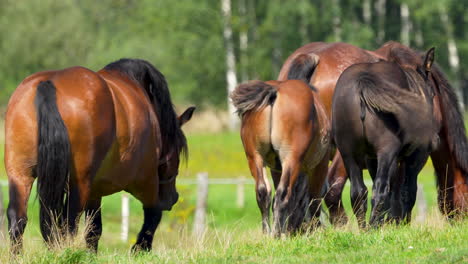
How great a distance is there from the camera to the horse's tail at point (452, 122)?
9.23 m

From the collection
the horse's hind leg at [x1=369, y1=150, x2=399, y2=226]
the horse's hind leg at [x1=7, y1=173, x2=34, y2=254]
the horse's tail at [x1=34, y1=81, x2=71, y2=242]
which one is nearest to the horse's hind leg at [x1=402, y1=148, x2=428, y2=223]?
the horse's hind leg at [x1=369, y1=150, x2=399, y2=226]

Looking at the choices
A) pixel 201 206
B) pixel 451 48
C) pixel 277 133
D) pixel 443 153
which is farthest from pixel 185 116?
pixel 451 48

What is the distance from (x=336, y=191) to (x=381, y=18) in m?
32.1

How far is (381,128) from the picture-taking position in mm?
7930

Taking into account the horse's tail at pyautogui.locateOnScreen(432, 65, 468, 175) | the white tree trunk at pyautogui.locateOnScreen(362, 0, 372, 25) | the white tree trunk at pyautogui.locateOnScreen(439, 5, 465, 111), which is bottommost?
the white tree trunk at pyautogui.locateOnScreen(439, 5, 465, 111)

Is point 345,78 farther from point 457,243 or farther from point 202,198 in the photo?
point 202,198

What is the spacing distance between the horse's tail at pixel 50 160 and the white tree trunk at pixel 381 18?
111 feet

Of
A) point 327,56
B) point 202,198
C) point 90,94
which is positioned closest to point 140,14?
point 202,198

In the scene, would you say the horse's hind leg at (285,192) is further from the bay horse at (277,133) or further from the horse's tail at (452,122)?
the horse's tail at (452,122)

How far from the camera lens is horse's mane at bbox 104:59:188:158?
8891mm

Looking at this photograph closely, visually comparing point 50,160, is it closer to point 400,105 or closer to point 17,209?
point 17,209

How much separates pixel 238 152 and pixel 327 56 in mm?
20043

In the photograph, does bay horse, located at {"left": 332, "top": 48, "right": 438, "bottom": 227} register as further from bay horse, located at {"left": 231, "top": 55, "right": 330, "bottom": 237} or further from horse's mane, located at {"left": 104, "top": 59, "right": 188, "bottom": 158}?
horse's mane, located at {"left": 104, "top": 59, "right": 188, "bottom": 158}

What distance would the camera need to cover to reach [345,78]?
27.0 feet
